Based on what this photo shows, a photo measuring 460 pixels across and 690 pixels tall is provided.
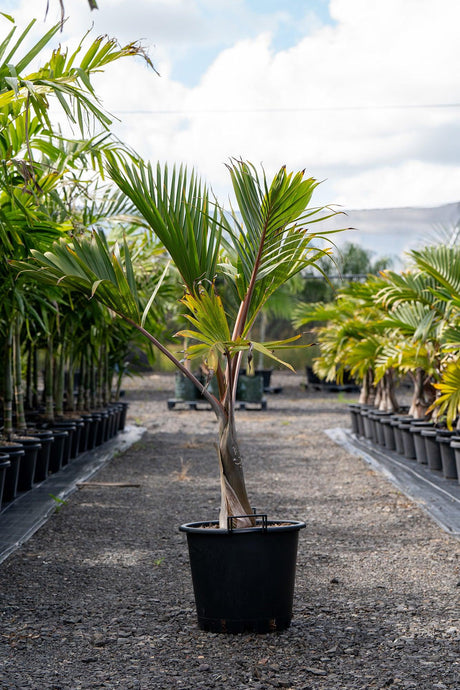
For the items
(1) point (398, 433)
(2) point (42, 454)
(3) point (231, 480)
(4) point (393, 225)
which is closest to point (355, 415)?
(1) point (398, 433)

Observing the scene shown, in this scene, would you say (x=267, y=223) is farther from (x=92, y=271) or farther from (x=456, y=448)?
(x=456, y=448)

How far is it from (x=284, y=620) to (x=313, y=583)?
0.57 metres

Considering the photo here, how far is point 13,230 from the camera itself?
311 cm

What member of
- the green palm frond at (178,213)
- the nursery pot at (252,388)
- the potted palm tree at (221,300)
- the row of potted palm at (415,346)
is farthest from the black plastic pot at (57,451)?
the nursery pot at (252,388)

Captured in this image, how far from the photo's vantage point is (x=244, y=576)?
232 cm

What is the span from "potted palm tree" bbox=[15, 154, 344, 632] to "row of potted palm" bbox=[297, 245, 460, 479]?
219cm

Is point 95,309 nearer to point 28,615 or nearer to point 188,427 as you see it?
point 28,615

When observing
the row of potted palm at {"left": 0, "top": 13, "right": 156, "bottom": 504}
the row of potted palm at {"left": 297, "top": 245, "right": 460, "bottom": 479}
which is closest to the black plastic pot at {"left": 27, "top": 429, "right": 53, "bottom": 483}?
the row of potted palm at {"left": 0, "top": 13, "right": 156, "bottom": 504}

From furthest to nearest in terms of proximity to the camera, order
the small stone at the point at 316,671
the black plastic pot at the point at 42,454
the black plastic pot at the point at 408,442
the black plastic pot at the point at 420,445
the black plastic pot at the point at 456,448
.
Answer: the black plastic pot at the point at 408,442
the black plastic pot at the point at 420,445
the black plastic pot at the point at 42,454
the black plastic pot at the point at 456,448
the small stone at the point at 316,671

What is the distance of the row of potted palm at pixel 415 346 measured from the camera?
495cm

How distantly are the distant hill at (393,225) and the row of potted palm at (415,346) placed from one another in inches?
355

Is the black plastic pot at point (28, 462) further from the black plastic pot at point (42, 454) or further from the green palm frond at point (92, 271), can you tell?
the green palm frond at point (92, 271)

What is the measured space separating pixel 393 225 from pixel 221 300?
50.9 ft

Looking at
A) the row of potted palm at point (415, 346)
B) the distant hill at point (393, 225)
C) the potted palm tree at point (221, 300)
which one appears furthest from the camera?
the distant hill at point (393, 225)
